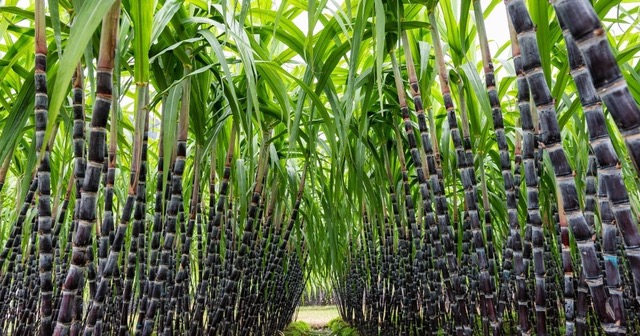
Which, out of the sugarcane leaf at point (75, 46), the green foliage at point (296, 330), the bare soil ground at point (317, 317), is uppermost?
the sugarcane leaf at point (75, 46)

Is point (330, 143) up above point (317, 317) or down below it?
above

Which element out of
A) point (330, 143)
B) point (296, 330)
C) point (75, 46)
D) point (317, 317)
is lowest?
point (296, 330)

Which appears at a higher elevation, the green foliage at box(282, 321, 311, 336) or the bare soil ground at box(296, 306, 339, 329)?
the bare soil ground at box(296, 306, 339, 329)

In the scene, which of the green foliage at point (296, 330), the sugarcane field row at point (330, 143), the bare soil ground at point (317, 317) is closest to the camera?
the sugarcane field row at point (330, 143)

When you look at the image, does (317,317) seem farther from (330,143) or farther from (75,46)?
(75,46)

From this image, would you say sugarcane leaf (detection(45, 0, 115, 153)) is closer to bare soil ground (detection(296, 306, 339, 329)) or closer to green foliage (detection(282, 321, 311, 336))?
green foliage (detection(282, 321, 311, 336))

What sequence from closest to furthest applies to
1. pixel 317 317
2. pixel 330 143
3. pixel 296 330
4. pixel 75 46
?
pixel 75 46 < pixel 330 143 < pixel 296 330 < pixel 317 317

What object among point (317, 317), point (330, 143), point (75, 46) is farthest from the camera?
point (317, 317)

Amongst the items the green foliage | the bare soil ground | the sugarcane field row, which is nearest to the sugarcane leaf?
the sugarcane field row

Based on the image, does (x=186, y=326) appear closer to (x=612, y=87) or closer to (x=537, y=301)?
(x=537, y=301)

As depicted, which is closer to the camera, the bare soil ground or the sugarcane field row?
the sugarcane field row

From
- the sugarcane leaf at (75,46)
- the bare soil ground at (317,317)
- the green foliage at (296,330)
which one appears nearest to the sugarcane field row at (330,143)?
the sugarcane leaf at (75,46)

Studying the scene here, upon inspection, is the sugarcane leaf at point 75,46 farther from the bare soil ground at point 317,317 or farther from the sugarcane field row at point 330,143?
the bare soil ground at point 317,317

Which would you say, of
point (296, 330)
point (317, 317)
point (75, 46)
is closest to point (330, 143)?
point (75, 46)
